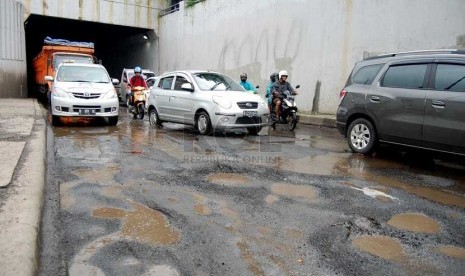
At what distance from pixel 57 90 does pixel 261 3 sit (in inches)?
379

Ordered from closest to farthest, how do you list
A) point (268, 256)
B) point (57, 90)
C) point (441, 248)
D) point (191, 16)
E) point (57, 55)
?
point (268, 256) → point (441, 248) → point (57, 90) → point (57, 55) → point (191, 16)

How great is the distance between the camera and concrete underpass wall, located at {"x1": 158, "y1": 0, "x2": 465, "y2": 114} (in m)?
11.1

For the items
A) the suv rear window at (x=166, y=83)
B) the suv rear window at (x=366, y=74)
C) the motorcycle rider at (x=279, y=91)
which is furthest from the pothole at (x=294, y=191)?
the suv rear window at (x=166, y=83)

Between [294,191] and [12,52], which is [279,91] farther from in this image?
[12,52]

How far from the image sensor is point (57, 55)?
17078 mm

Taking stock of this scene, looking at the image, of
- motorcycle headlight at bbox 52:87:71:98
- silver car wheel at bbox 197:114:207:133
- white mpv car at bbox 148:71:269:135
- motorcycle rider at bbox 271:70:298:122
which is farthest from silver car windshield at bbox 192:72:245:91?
motorcycle headlight at bbox 52:87:71:98

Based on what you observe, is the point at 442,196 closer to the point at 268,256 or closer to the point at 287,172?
the point at 287,172

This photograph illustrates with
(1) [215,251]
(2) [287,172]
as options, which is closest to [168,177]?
(2) [287,172]

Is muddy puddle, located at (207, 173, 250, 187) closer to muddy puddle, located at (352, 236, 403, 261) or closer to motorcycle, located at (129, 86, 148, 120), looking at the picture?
muddy puddle, located at (352, 236, 403, 261)

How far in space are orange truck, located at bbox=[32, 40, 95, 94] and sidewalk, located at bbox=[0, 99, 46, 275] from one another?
9.85m

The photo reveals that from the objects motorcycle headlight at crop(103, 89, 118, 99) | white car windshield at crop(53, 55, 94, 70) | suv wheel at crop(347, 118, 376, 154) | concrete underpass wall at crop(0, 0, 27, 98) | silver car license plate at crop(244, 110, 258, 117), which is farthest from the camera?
concrete underpass wall at crop(0, 0, 27, 98)

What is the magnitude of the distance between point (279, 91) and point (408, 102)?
5255 millimetres

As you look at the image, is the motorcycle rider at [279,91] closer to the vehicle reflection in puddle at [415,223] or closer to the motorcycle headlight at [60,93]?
the motorcycle headlight at [60,93]

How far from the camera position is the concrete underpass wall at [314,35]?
11.1 m
